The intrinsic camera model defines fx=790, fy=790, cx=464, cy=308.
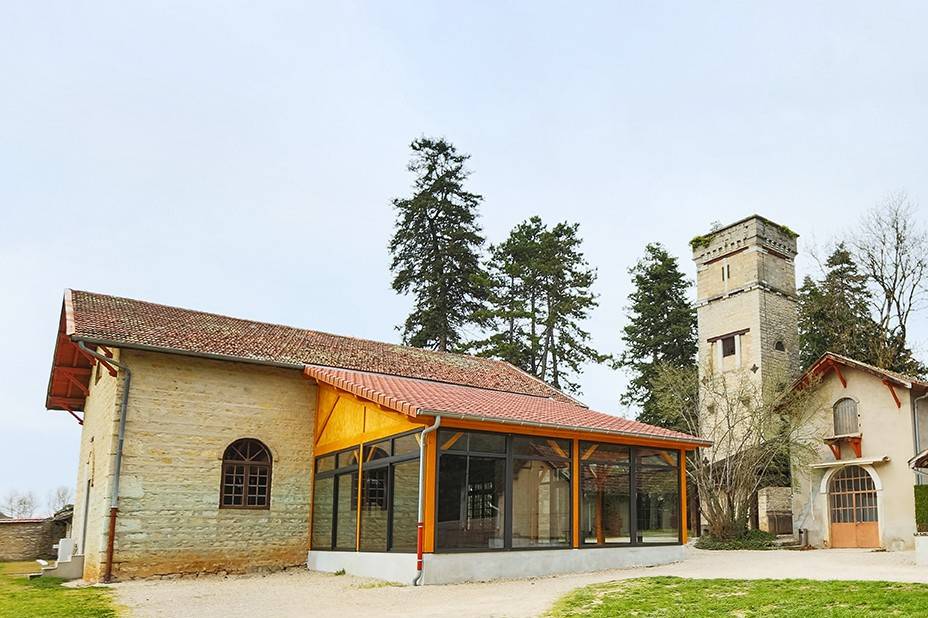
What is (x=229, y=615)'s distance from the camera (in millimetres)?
10086

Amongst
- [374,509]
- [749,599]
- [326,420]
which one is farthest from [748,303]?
[749,599]

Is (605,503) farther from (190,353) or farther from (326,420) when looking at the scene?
(190,353)

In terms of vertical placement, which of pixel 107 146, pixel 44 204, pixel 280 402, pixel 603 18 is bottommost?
pixel 280 402

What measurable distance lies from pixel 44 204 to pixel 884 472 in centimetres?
2177

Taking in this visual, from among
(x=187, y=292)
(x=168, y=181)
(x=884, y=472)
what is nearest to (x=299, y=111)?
(x=168, y=181)

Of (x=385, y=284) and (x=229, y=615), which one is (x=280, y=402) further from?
(x=385, y=284)

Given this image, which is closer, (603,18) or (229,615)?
(229,615)

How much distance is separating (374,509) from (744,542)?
11.3m

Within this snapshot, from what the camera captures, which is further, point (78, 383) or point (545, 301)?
point (545, 301)

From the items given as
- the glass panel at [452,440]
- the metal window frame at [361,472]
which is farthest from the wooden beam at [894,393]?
the metal window frame at [361,472]

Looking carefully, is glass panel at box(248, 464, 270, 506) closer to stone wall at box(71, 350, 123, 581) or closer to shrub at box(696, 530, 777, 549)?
stone wall at box(71, 350, 123, 581)

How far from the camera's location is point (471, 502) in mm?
13133

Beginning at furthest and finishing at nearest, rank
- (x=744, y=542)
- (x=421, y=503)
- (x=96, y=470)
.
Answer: (x=744, y=542) < (x=96, y=470) < (x=421, y=503)

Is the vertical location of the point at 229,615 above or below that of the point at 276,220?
below
